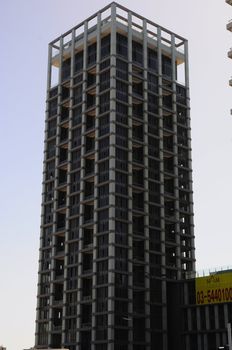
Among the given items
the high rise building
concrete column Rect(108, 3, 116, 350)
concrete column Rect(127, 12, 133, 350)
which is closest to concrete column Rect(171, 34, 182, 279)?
the high rise building

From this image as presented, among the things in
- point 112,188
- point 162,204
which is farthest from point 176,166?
point 112,188

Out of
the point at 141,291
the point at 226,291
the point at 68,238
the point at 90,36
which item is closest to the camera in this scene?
the point at 226,291

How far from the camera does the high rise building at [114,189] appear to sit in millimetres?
126062

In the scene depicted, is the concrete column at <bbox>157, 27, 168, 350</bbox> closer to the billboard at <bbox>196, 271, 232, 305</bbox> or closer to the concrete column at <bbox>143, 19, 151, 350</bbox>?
the concrete column at <bbox>143, 19, 151, 350</bbox>

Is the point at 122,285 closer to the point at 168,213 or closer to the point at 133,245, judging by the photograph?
the point at 133,245

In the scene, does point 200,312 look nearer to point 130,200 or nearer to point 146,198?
point 130,200

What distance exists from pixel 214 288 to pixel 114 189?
2954cm

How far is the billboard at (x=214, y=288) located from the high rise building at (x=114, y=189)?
1053 centimetres

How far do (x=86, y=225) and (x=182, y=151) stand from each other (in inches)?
1331

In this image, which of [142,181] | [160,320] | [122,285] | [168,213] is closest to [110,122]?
[142,181]

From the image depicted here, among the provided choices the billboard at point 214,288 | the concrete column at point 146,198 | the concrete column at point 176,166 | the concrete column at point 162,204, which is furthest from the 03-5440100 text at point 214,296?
the concrete column at point 176,166

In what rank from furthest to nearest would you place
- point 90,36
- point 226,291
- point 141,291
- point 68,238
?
point 90,36
point 68,238
point 141,291
point 226,291

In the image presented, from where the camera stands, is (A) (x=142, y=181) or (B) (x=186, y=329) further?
(A) (x=142, y=181)

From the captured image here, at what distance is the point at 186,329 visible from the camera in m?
125
